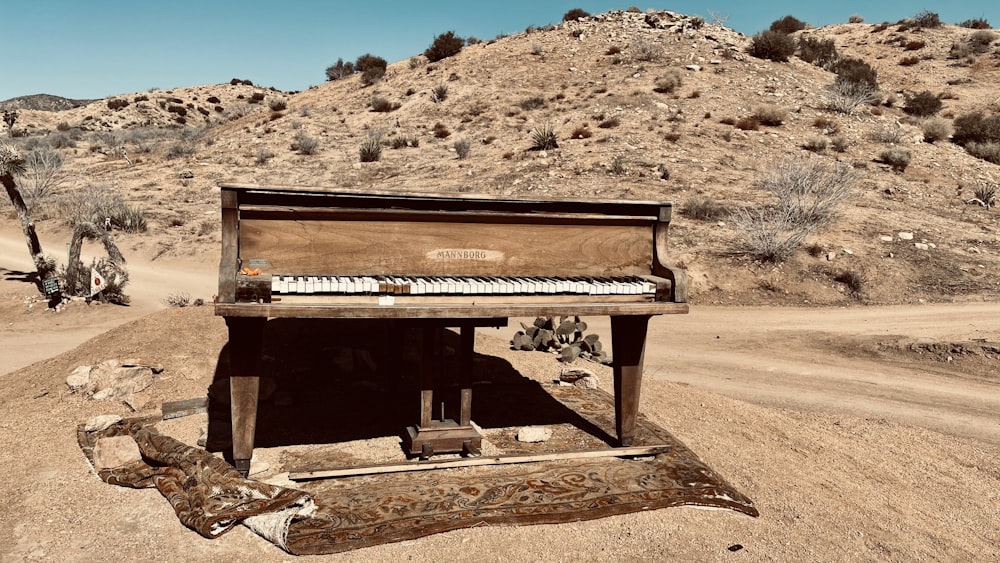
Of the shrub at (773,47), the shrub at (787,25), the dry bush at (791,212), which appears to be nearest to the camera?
the dry bush at (791,212)

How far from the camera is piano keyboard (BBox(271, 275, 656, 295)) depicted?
12.4 feet

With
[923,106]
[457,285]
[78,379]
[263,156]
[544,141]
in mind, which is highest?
[923,106]

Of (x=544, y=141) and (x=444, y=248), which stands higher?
(x=544, y=141)

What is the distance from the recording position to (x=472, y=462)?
4.59m

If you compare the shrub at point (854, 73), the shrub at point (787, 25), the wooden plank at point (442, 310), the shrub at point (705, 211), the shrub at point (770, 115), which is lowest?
the wooden plank at point (442, 310)

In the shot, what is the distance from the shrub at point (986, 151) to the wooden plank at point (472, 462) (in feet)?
73.5

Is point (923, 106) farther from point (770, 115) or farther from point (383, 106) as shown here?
point (383, 106)

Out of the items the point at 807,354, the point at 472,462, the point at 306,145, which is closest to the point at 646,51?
the point at 306,145

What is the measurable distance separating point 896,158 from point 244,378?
21.5 metres

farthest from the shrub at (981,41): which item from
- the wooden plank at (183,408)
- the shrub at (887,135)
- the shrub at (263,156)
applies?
the wooden plank at (183,408)

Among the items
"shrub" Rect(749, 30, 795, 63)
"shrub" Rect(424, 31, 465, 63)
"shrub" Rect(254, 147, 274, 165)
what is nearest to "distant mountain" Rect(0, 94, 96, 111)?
"shrub" Rect(424, 31, 465, 63)

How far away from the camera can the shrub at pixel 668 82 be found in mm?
26438

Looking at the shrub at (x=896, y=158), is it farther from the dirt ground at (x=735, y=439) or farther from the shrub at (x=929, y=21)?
the shrub at (x=929, y=21)

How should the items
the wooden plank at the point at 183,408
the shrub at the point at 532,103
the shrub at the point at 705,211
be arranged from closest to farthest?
the wooden plank at the point at 183,408 < the shrub at the point at 705,211 < the shrub at the point at 532,103
